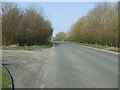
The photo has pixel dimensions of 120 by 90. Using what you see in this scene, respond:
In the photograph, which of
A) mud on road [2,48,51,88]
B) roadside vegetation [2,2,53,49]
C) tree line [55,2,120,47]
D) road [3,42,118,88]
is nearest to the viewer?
road [3,42,118,88]

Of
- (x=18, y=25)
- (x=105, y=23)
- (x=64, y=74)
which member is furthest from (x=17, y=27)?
(x=64, y=74)

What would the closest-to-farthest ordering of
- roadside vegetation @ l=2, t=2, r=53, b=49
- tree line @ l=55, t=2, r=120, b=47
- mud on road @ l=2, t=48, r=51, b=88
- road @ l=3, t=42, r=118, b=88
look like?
1. road @ l=3, t=42, r=118, b=88
2. mud on road @ l=2, t=48, r=51, b=88
3. roadside vegetation @ l=2, t=2, r=53, b=49
4. tree line @ l=55, t=2, r=120, b=47

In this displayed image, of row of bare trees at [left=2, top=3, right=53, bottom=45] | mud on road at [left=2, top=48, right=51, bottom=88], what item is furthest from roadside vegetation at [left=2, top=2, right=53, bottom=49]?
mud on road at [left=2, top=48, right=51, bottom=88]

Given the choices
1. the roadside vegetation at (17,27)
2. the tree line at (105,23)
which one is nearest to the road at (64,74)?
the roadside vegetation at (17,27)

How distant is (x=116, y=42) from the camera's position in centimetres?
2817

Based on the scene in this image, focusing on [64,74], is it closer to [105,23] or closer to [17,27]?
[17,27]

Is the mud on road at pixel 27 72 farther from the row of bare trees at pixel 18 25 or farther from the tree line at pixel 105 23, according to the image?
the tree line at pixel 105 23

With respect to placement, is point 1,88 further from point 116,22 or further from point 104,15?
point 104,15

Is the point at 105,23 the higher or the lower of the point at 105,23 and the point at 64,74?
the higher

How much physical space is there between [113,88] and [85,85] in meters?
1.00

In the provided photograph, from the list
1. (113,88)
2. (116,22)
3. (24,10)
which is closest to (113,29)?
(116,22)

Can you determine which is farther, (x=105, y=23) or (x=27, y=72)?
(x=105, y=23)

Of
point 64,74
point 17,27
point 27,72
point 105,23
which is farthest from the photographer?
point 105,23

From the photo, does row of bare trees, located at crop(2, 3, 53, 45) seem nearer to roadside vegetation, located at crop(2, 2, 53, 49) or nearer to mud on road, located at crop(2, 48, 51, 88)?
roadside vegetation, located at crop(2, 2, 53, 49)
